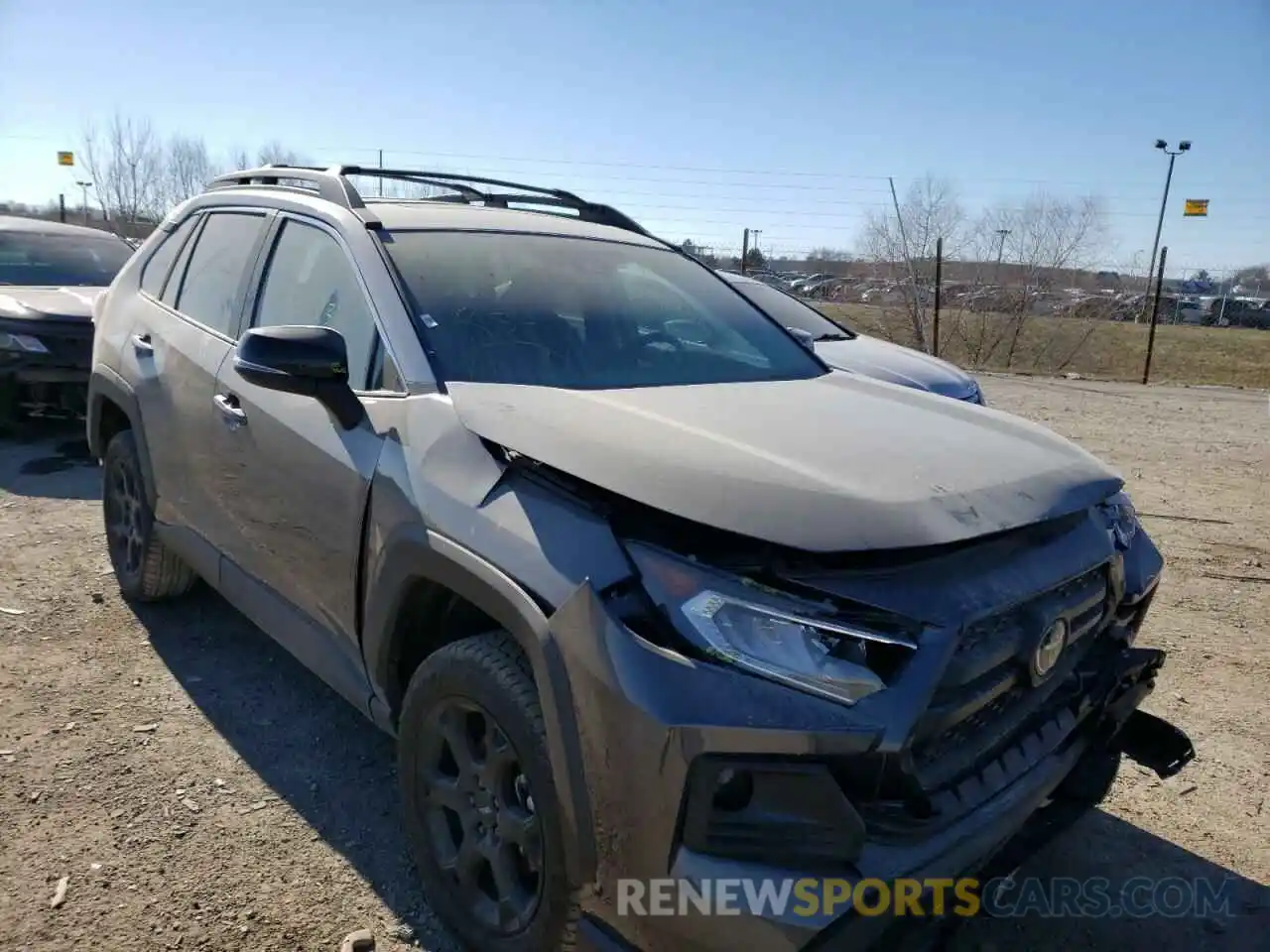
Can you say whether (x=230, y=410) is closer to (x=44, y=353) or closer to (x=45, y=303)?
(x=44, y=353)

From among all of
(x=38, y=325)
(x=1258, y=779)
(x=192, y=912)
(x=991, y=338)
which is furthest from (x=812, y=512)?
(x=991, y=338)

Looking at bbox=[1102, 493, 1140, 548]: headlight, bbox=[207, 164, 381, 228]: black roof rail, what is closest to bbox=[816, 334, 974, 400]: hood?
bbox=[1102, 493, 1140, 548]: headlight

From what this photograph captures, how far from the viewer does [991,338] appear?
66.1 feet

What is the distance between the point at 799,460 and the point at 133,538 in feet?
10.9

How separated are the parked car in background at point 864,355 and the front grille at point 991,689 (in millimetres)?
3767

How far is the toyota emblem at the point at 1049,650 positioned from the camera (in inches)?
76.4

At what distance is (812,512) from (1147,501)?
581 centimetres

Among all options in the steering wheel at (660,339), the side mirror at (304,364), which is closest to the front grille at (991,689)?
the steering wheel at (660,339)

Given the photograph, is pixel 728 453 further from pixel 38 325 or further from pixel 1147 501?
pixel 38 325

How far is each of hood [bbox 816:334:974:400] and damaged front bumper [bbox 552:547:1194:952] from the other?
15.1 feet

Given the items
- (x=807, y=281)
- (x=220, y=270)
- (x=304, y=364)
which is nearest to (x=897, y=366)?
(x=220, y=270)

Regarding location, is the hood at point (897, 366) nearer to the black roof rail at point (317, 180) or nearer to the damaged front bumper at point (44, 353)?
the black roof rail at point (317, 180)

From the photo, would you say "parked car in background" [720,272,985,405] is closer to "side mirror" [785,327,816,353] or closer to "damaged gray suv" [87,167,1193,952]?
"side mirror" [785,327,816,353]

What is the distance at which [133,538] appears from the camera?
4.09m
